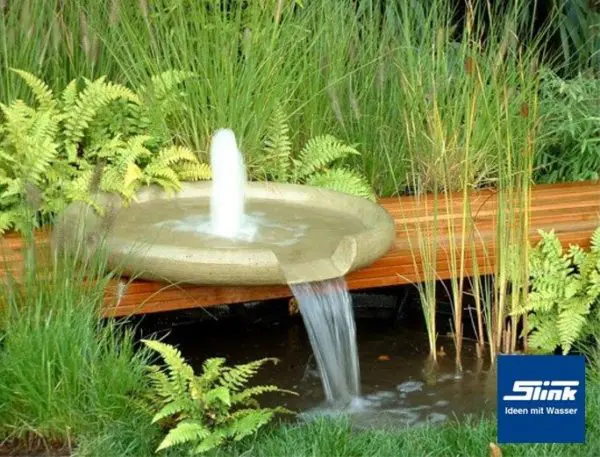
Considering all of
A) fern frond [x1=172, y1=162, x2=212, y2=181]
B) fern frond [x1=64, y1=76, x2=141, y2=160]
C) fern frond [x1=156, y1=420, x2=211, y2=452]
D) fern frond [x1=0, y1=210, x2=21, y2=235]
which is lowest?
fern frond [x1=156, y1=420, x2=211, y2=452]

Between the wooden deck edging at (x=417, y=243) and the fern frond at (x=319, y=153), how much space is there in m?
0.31

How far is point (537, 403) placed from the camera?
3.87 meters

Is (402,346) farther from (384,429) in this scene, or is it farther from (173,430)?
(173,430)

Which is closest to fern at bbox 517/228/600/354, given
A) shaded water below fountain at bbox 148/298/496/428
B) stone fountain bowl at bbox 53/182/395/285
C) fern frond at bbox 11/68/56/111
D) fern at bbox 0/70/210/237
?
shaded water below fountain at bbox 148/298/496/428

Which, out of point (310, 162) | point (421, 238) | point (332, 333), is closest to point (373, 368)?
point (332, 333)

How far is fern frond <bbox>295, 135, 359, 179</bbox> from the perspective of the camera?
5.79 metres

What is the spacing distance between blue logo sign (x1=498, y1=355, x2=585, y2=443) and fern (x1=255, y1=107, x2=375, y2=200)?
1882mm

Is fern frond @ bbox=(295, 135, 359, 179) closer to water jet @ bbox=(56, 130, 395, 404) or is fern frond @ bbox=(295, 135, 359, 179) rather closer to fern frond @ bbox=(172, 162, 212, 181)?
water jet @ bbox=(56, 130, 395, 404)

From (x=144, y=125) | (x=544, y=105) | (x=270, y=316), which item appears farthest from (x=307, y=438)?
(x=544, y=105)

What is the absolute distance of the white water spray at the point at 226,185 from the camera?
5137 millimetres

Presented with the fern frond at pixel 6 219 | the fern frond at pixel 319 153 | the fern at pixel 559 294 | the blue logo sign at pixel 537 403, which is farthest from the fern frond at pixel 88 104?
the blue logo sign at pixel 537 403

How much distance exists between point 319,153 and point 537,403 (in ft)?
7.42

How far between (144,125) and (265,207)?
0.77 metres

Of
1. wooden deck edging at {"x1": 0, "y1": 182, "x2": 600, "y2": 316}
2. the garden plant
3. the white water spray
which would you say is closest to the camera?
the garden plant
